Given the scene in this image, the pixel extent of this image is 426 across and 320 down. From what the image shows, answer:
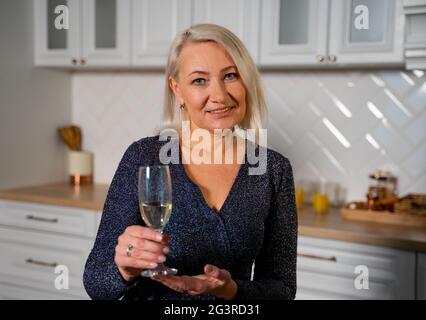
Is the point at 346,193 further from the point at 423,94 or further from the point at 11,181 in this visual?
the point at 11,181

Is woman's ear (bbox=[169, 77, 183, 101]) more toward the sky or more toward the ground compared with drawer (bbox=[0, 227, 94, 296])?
more toward the sky

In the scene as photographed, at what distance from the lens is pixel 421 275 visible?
1.68 meters

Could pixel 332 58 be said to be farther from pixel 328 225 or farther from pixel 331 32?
pixel 328 225

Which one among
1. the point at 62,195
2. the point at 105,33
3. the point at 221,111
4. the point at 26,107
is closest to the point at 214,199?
the point at 221,111

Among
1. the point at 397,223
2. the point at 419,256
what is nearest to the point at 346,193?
the point at 397,223

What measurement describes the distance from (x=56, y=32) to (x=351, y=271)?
1640mm

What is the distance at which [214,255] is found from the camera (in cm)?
106

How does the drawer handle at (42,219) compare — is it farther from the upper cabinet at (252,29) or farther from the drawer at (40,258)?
the upper cabinet at (252,29)

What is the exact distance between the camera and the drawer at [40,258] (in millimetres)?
2268

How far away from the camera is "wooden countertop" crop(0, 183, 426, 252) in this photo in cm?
171

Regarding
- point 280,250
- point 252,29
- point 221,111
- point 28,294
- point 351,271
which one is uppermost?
point 252,29

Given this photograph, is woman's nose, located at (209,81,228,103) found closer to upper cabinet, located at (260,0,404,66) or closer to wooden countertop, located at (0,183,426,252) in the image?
wooden countertop, located at (0,183,426,252)

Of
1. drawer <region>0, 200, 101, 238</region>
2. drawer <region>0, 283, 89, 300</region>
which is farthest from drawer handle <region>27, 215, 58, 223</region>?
drawer <region>0, 283, 89, 300</region>

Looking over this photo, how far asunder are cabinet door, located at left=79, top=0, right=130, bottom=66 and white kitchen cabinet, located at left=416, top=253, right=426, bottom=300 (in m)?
1.40
